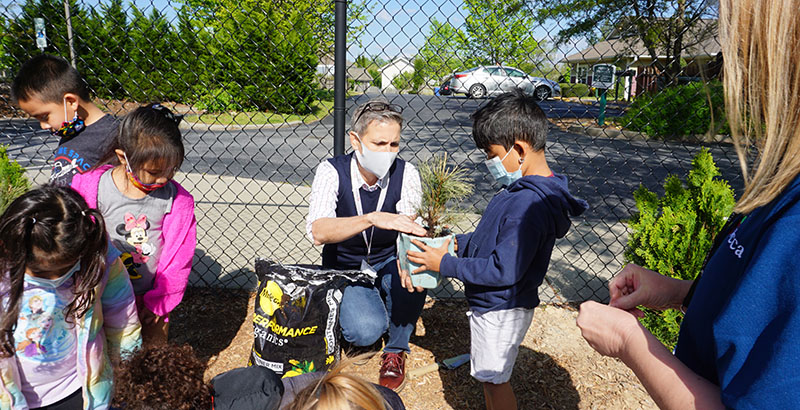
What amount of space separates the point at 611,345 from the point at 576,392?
1.88 meters

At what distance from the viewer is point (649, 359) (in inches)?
39.8

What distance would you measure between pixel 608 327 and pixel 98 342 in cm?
185

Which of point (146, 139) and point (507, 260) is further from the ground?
point (146, 139)

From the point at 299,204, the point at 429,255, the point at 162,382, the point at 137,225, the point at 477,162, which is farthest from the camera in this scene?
the point at 477,162

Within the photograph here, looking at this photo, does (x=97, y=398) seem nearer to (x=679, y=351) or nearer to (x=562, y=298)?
(x=679, y=351)

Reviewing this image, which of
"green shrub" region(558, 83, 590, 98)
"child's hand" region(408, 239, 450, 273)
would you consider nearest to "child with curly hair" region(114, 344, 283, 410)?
"child's hand" region(408, 239, 450, 273)

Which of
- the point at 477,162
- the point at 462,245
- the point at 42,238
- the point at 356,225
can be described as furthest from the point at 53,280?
the point at 477,162

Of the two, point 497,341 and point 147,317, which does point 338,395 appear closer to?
point 497,341

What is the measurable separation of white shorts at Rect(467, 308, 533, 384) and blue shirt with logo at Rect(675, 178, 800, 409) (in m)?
1.27

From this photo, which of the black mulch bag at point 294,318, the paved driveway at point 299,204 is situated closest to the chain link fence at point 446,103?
the paved driveway at point 299,204

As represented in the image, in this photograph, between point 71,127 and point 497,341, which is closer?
point 497,341

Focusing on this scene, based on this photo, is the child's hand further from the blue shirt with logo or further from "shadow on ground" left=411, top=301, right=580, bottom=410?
the blue shirt with logo

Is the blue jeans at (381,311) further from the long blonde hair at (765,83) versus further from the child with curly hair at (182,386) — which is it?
the long blonde hair at (765,83)

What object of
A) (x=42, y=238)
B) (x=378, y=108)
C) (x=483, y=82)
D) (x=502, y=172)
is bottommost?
(x=42, y=238)
